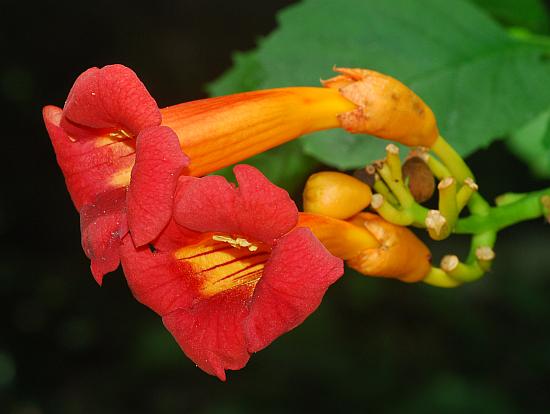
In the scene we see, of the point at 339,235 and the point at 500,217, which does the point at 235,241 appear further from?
the point at 500,217

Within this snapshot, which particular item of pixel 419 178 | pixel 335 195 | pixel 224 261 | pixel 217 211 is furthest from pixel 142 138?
pixel 419 178

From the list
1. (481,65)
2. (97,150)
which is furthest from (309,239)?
(481,65)

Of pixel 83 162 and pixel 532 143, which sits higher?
pixel 83 162

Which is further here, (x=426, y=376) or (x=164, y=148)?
(x=426, y=376)

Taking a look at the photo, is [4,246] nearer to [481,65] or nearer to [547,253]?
[547,253]

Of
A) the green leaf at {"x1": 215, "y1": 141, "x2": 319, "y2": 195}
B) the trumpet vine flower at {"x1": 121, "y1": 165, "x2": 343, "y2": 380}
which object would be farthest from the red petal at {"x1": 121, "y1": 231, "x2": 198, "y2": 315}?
the green leaf at {"x1": 215, "y1": 141, "x2": 319, "y2": 195}

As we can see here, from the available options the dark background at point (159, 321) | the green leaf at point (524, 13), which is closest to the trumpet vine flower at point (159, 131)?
the green leaf at point (524, 13)

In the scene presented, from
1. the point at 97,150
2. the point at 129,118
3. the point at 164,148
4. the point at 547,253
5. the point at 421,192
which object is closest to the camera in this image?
the point at 164,148
